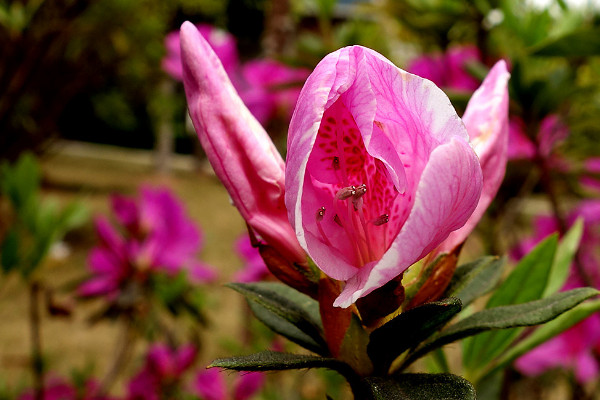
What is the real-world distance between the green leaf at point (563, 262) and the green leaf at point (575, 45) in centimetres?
27

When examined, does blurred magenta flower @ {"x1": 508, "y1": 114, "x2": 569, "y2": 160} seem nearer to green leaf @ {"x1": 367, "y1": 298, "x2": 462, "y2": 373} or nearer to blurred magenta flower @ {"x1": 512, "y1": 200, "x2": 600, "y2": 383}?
blurred magenta flower @ {"x1": 512, "y1": 200, "x2": 600, "y2": 383}

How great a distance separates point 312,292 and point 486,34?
1047 mm

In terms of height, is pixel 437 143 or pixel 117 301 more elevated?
pixel 437 143

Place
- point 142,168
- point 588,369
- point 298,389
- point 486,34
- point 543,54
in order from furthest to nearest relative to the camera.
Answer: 1. point 142,168
2. point 298,389
3. point 486,34
4. point 588,369
5. point 543,54

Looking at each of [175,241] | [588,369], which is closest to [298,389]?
[175,241]

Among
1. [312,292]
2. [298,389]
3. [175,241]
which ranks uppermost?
[312,292]

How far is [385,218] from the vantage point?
1.37 ft

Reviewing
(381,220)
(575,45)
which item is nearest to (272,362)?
(381,220)

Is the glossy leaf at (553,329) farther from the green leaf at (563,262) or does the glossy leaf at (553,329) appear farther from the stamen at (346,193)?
the stamen at (346,193)

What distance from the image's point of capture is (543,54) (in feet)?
2.65

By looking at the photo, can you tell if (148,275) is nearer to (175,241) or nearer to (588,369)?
(175,241)

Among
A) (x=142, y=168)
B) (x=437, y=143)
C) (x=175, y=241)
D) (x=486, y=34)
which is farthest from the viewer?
(x=142, y=168)

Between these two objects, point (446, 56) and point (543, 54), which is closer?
point (543, 54)

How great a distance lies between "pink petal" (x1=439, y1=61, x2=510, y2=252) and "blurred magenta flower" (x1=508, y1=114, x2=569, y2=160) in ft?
2.63
